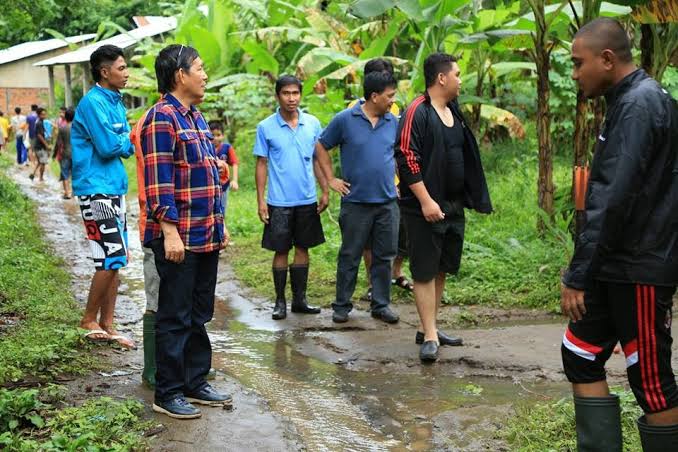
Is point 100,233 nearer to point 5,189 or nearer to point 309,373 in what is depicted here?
point 309,373

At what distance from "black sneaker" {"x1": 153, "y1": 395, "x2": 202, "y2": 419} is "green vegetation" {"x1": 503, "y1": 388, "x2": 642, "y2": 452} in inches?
67.0

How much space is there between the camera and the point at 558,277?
8594 mm

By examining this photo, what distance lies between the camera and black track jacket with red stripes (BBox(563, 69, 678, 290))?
3711 millimetres

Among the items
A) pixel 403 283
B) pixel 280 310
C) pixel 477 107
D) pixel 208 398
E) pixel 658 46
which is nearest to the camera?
pixel 208 398

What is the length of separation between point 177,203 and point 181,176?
0.15 meters

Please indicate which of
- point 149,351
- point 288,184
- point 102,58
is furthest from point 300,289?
point 102,58

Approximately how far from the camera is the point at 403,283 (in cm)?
870

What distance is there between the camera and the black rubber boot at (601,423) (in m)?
4.01

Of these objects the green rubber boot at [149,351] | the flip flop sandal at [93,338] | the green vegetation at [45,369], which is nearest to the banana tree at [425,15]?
the green vegetation at [45,369]

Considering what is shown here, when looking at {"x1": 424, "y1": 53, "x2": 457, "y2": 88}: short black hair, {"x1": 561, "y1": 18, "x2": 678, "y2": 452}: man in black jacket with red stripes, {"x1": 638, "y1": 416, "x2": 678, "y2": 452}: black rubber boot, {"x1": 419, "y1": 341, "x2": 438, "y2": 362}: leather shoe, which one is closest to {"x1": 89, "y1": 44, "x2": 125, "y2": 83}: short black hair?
{"x1": 424, "y1": 53, "x2": 457, "y2": 88}: short black hair

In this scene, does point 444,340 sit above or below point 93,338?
below

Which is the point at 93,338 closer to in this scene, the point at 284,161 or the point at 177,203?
the point at 177,203

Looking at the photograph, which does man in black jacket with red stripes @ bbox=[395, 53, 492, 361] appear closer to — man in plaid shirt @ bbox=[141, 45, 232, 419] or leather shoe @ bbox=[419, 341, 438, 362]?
leather shoe @ bbox=[419, 341, 438, 362]

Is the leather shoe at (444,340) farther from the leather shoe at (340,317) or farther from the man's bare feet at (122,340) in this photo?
the man's bare feet at (122,340)
